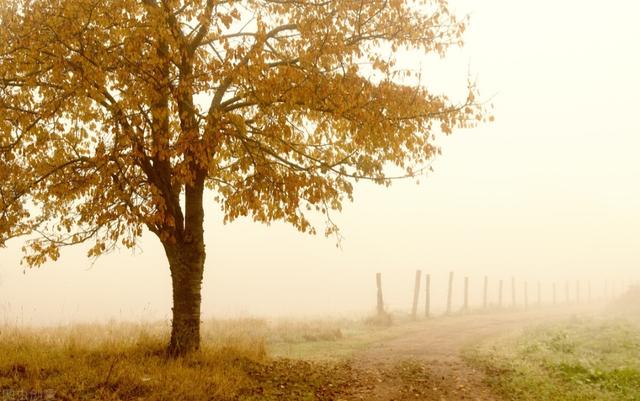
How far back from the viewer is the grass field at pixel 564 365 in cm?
1098

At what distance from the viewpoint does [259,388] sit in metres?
10.3

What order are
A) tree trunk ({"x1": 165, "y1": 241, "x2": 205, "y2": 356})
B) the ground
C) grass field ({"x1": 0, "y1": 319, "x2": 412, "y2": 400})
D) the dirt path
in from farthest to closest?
tree trunk ({"x1": 165, "y1": 241, "x2": 205, "y2": 356})
the dirt path
the ground
grass field ({"x1": 0, "y1": 319, "x2": 412, "y2": 400})

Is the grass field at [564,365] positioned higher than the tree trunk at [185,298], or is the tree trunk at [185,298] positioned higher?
the tree trunk at [185,298]

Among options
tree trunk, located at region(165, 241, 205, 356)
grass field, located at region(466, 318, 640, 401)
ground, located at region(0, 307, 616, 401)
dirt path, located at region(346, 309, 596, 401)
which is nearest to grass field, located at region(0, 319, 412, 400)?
ground, located at region(0, 307, 616, 401)

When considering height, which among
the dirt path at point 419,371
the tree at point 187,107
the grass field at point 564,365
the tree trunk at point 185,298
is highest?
the tree at point 187,107

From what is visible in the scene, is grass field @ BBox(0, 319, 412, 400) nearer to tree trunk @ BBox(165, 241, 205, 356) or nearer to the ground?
the ground

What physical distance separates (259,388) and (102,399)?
9.30 feet

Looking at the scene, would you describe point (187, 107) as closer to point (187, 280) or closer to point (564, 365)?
point (187, 280)

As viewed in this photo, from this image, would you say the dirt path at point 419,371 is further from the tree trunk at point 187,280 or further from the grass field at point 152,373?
the tree trunk at point 187,280

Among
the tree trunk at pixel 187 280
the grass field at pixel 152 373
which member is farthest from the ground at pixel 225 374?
the tree trunk at pixel 187 280

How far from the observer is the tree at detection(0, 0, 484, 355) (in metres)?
9.62

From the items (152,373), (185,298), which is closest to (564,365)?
(185,298)

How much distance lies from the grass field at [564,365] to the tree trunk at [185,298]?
6679mm

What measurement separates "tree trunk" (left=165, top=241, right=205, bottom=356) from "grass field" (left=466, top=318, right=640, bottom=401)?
6.68 m
